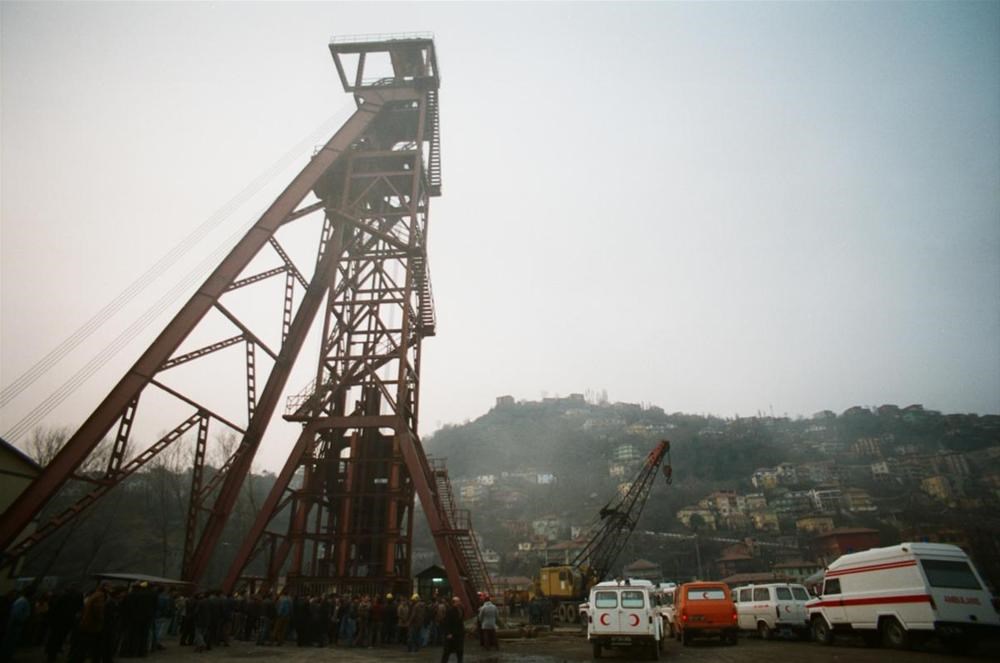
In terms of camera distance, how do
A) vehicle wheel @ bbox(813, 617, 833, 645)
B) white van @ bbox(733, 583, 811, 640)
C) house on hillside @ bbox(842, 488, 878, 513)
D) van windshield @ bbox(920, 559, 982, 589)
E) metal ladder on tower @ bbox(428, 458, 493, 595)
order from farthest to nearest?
1. house on hillside @ bbox(842, 488, 878, 513)
2. metal ladder on tower @ bbox(428, 458, 493, 595)
3. white van @ bbox(733, 583, 811, 640)
4. vehicle wheel @ bbox(813, 617, 833, 645)
5. van windshield @ bbox(920, 559, 982, 589)

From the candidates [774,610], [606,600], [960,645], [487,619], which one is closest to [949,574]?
[960,645]

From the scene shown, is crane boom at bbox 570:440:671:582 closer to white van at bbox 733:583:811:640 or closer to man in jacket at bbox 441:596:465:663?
white van at bbox 733:583:811:640

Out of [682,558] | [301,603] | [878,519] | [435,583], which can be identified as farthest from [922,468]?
[301,603]

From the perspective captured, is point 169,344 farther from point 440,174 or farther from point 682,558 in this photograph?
point 682,558

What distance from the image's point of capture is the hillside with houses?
3595 inches

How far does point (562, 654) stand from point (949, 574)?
9.48m

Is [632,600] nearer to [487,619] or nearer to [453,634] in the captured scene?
[487,619]

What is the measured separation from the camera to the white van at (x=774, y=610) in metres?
17.1

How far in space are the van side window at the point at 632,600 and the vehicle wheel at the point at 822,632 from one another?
5.81m

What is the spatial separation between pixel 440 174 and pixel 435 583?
19810mm

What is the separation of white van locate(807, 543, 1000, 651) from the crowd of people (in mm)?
A: 9421

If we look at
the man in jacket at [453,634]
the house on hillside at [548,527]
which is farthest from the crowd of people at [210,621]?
the house on hillside at [548,527]

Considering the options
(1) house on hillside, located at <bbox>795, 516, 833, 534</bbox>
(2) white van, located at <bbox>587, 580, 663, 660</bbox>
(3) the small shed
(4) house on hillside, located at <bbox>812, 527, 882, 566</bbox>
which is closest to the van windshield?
(2) white van, located at <bbox>587, 580, 663, 660</bbox>

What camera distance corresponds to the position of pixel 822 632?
15.4 m
